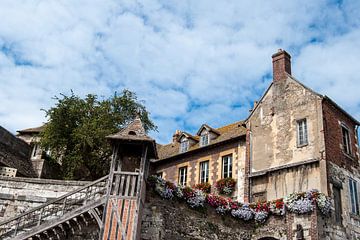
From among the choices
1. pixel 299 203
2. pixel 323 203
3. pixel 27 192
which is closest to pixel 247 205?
pixel 299 203

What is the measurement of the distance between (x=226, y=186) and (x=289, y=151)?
365 cm

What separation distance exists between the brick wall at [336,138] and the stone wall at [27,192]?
10.5 meters

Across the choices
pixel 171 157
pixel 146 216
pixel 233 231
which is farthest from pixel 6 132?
pixel 233 231

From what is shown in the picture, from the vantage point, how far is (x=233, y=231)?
53.5ft

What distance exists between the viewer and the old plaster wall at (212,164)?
20078 mm

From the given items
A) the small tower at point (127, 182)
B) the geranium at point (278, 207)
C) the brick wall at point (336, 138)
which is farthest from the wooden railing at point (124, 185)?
the brick wall at point (336, 138)

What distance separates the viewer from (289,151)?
60.3 ft

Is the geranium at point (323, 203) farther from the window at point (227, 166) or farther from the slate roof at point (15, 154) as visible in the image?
the slate roof at point (15, 154)

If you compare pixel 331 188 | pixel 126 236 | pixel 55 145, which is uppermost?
pixel 55 145

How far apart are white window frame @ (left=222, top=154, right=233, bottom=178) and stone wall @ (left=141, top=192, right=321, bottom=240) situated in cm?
428

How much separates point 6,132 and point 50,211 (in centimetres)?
970

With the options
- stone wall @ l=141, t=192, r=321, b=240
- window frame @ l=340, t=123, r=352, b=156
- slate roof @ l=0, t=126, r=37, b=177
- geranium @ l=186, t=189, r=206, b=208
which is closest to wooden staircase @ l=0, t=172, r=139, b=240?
stone wall @ l=141, t=192, r=321, b=240

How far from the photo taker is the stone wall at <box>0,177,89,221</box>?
1409 centimetres

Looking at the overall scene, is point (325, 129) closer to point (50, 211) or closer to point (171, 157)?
point (171, 157)
